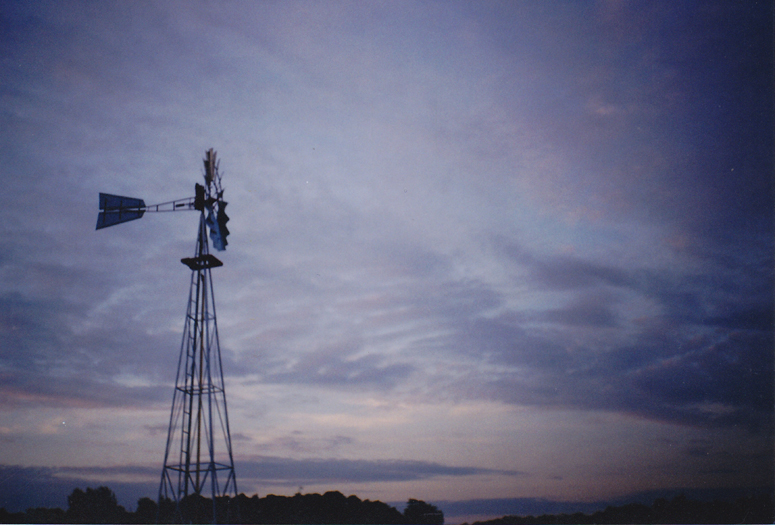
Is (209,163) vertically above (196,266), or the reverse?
(209,163)

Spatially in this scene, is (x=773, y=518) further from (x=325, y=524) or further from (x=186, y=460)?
(x=186, y=460)

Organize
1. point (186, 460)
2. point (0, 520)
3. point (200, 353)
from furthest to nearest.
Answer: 1. point (0, 520)
2. point (200, 353)
3. point (186, 460)

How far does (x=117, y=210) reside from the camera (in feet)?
82.3

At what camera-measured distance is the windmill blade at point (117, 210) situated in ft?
81.4

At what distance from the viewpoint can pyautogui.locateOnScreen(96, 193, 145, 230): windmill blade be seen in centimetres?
2480

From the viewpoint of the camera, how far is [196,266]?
2461 cm

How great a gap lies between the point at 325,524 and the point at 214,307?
1643cm

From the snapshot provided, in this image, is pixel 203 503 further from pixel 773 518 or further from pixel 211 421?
pixel 773 518

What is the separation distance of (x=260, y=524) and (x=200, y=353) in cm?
1285

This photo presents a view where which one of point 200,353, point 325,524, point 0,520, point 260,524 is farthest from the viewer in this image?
point 325,524

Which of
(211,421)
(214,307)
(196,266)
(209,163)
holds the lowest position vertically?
(211,421)

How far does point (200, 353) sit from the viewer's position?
24.1 metres

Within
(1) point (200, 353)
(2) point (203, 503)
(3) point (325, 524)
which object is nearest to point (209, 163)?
(1) point (200, 353)

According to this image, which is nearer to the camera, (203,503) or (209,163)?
(203,503)
